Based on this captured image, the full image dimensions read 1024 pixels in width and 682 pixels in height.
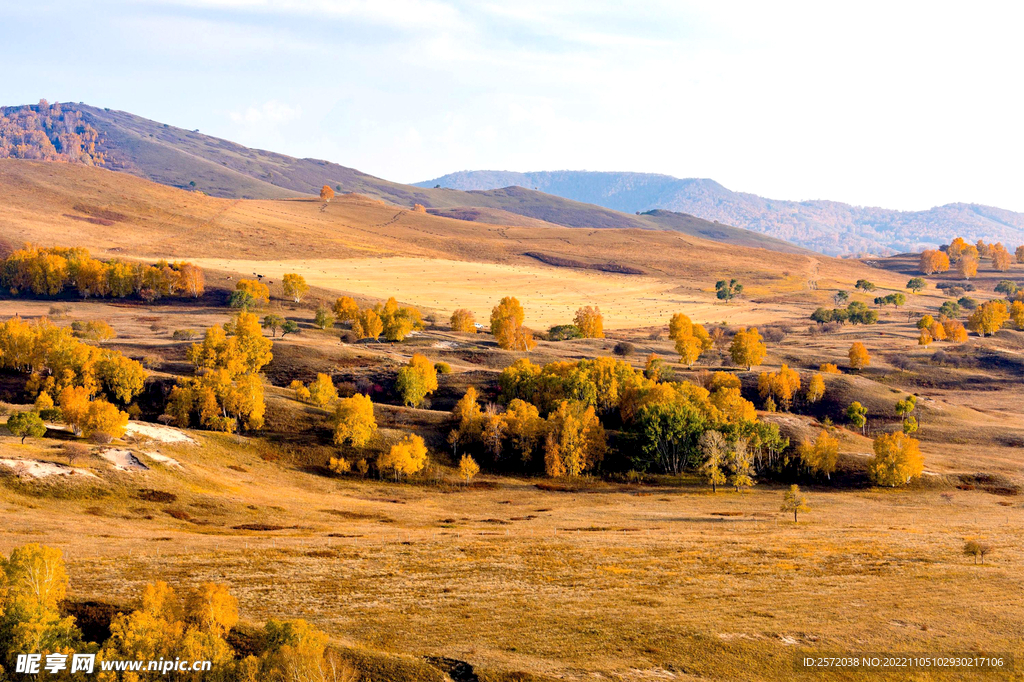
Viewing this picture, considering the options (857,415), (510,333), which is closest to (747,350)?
(857,415)

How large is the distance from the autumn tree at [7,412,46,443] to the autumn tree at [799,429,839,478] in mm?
94294

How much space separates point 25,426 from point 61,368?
31.8 meters

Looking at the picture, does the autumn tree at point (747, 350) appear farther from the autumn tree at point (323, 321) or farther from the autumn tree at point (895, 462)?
the autumn tree at point (323, 321)

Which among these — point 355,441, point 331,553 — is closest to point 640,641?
point 331,553

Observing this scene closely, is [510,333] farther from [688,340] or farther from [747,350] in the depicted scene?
[747,350]

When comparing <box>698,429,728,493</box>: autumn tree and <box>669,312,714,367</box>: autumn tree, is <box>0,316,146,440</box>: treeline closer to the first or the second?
<box>698,429,728,493</box>: autumn tree

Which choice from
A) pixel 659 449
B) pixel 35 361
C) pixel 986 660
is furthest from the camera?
pixel 35 361

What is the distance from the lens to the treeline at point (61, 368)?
9825 centimetres

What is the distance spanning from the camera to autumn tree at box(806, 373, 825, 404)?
132 meters

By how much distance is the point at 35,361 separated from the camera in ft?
354

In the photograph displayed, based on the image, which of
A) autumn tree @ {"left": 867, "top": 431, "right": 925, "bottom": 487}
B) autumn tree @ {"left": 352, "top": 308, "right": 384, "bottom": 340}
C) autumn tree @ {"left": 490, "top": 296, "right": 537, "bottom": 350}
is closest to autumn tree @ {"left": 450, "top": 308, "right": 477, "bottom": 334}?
autumn tree @ {"left": 490, "top": 296, "right": 537, "bottom": 350}

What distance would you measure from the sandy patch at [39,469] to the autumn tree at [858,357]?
146173 millimetres

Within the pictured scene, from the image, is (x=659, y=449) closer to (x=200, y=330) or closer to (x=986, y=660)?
(x=986, y=660)

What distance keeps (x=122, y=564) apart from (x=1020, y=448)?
4789 inches
